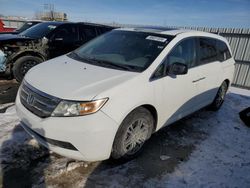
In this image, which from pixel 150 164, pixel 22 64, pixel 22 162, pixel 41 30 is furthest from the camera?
pixel 41 30

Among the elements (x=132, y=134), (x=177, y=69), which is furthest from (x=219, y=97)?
(x=132, y=134)

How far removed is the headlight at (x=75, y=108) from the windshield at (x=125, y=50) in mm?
841

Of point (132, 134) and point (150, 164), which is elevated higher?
point (132, 134)

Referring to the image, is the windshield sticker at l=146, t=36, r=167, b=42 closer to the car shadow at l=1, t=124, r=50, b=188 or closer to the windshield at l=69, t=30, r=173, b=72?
the windshield at l=69, t=30, r=173, b=72

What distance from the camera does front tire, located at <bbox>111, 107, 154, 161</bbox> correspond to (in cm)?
270

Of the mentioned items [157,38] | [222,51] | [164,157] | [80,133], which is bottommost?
[164,157]

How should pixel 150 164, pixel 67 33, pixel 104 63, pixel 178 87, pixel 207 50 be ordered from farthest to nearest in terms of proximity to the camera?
pixel 67 33, pixel 207 50, pixel 178 87, pixel 104 63, pixel 150 164

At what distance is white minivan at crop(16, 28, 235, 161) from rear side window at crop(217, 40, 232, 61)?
572 millimetres

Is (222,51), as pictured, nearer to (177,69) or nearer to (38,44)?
(177,69)

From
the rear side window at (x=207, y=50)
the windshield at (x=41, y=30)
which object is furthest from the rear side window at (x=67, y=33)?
the rear side window at (x=207, y=50)

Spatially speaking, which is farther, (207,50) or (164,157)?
(207,50)

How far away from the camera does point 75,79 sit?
2.75 meters

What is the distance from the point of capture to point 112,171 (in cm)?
288

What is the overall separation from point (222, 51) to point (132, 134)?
3.13 meters
